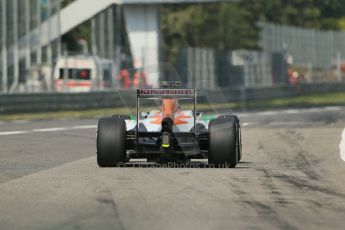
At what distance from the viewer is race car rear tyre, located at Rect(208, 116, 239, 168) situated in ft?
42.0

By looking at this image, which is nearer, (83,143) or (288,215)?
(288,215)

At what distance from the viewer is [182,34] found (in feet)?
279

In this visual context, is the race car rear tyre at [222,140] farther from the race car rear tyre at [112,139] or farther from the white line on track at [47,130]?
the white line on track at [47,130]

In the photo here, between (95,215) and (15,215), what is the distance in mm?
640

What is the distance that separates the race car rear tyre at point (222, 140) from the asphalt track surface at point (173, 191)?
19 cm

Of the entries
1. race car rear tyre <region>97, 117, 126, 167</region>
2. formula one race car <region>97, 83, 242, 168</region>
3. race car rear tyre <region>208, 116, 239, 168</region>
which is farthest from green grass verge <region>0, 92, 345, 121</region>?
race car rear tyre <region>97, 117, 126, 167</region>

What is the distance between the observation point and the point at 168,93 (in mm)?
13430

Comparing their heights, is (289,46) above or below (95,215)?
above

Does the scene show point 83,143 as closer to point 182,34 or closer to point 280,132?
point 280,132

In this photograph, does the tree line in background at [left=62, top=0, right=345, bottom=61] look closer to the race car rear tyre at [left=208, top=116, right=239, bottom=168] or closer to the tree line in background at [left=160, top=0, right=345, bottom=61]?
the tree line in background at [left=160, top=0, right=345, bottom=61]

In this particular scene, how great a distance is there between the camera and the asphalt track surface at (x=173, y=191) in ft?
27.6

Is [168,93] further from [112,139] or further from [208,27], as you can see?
[208,27]

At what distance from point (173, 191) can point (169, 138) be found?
2.38m

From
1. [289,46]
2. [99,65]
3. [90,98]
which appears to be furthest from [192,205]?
[289,46]
